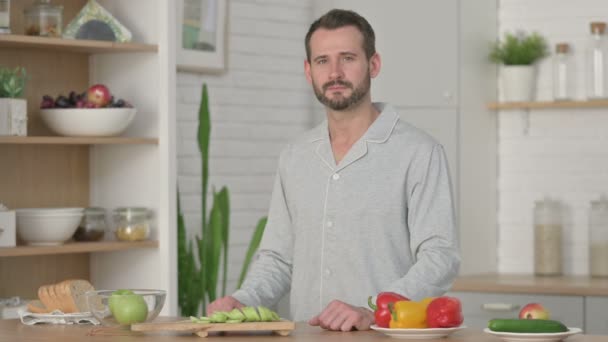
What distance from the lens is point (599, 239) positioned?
561 cm

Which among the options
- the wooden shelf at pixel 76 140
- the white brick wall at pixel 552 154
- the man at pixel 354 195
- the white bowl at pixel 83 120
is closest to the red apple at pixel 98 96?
the white bowl at pixel 83 120

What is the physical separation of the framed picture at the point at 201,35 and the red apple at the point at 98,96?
1.92 ft

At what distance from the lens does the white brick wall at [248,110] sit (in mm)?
5438

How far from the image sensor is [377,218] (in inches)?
133

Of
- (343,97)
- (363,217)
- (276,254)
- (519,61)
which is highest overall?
(519,61)

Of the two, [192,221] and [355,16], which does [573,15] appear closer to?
[192,221]

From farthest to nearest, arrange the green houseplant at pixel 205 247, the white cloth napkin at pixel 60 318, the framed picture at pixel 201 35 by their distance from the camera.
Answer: the framed picture at pixel 201 35 < the green houseplant at pixel 205 247 < the white cloth napkin at pixel 60 318

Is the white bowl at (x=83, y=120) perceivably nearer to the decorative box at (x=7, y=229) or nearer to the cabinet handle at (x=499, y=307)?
the decorative box at (x=7, y=229)

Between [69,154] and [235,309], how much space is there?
2.36 meters

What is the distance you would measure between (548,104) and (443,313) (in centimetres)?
317

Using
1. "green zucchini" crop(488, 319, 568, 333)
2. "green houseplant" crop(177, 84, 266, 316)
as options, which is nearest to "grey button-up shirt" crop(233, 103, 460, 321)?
"green zucchini" crop(488, 319, 568, 333)

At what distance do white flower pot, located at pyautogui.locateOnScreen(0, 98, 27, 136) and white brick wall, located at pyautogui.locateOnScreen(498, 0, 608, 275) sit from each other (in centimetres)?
249

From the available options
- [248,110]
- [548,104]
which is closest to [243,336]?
[248,110]

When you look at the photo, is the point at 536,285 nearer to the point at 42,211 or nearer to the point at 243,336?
the point at 42,211
